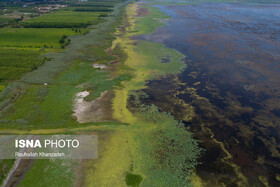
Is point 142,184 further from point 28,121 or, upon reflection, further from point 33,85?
point 33,85

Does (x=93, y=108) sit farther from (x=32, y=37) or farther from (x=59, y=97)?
(x=32, y=37)

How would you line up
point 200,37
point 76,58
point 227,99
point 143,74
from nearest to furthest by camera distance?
point 227,99
point 143,74
point 76,58
point 200,37

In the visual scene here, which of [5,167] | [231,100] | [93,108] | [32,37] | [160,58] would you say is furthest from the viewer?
[32,37]

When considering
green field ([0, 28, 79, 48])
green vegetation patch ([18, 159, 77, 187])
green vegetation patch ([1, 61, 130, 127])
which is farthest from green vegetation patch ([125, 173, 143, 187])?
green field ([0, 28, 79, 48])

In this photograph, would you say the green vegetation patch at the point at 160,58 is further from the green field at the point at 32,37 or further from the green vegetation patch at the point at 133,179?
the green field at the point at 32,37

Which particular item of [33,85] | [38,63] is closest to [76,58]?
[38,63]

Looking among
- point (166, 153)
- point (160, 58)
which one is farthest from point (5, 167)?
point (160, 58)
